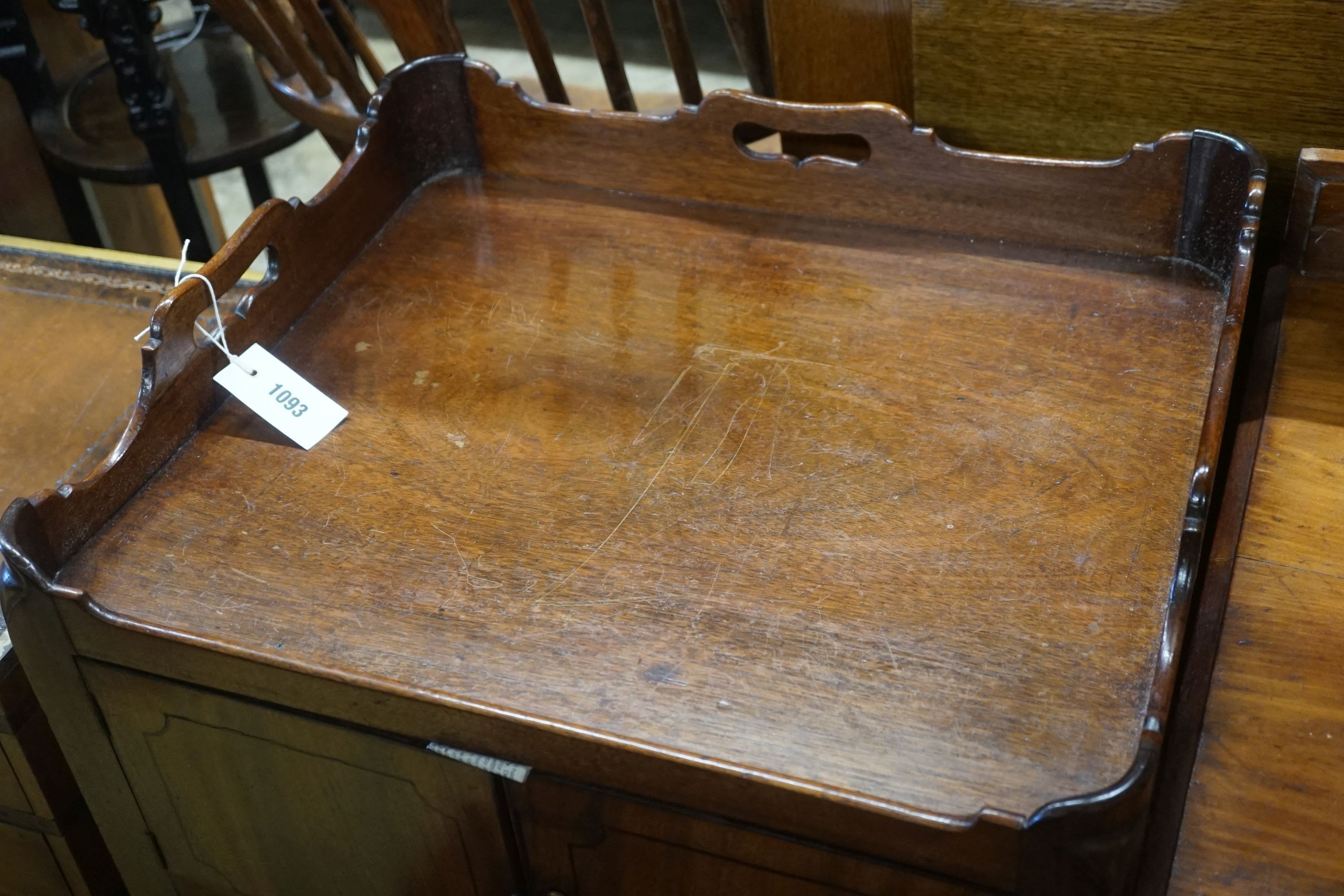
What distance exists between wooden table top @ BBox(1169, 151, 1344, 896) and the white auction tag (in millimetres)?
666

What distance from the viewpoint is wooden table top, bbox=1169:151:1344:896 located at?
762 millimetres

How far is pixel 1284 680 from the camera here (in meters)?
0.84

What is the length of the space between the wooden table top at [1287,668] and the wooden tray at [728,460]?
7 cm

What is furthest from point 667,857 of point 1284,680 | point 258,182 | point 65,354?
point 258,182

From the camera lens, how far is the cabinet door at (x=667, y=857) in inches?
30.7

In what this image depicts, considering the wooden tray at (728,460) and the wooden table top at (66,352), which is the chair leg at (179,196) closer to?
the wooden table top at (66,352)

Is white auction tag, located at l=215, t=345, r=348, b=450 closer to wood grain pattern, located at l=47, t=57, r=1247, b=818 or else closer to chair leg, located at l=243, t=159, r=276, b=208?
wood grain pattern, located at l=47, t=57, r=1247, b=818

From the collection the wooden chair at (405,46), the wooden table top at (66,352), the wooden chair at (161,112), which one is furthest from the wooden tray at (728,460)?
the wooden chair at (161,112)

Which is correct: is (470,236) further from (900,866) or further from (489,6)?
(489,6)

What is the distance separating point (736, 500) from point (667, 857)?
0.25m

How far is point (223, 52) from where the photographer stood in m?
1.97

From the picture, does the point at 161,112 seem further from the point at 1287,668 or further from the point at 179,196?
the point at 1287,668

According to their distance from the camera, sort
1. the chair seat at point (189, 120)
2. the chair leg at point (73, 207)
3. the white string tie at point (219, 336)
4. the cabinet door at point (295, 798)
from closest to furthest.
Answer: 1. the cabinet door at point (295, 798)
2. the white string tie at point (219, 336)
3. the chair seat at point (189, 120)
4. the chair leg at point (73, 207)

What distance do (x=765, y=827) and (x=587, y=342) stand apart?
45cm
